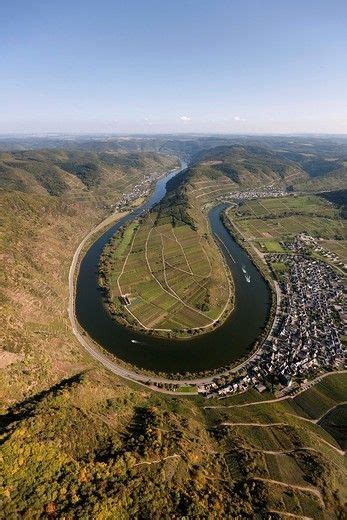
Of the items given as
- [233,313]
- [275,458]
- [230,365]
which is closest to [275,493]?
[275,458]

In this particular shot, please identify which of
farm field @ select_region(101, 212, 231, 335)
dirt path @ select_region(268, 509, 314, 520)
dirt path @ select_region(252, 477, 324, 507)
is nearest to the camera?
dirt path @ select_region(268, 509, 314, 520)

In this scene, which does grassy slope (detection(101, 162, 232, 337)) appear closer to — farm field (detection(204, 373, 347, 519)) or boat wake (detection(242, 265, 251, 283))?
boat wake (detection(242, 265, 251, 283))

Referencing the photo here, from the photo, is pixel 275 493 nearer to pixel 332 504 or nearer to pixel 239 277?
pixel 332 504

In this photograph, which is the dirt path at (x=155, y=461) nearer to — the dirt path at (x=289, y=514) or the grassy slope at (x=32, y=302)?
the dirt path at (x=289, y=514)

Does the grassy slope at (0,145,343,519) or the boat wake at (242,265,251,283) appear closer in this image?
the grassy slope at (0,145,343,519)

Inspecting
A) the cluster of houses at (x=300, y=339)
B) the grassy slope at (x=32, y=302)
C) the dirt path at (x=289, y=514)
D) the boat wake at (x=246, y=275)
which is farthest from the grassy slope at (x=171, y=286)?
the dirt path at (x=289, y=514)

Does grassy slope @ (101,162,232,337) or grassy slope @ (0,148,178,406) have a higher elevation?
grassy slope @ (0,148,178,406)

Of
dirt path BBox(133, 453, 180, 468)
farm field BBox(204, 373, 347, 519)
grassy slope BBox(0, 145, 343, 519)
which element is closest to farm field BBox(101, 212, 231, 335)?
grassy slope BBox(0, 145, 343, 519)

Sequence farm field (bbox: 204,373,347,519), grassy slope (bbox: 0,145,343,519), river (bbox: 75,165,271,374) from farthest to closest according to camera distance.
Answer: river (bbox: 75,165,271,374) < farm field (bbox: 204,373,347,519) < grassy slope (bbox: 0,145,343,519)
